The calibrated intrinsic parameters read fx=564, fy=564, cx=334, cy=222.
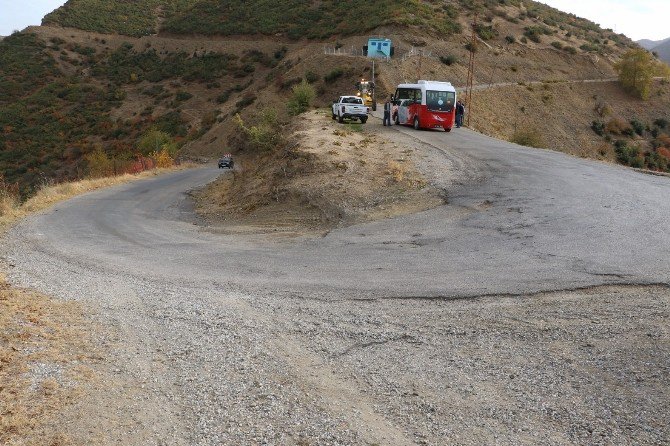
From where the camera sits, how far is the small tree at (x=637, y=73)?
68.9 meters

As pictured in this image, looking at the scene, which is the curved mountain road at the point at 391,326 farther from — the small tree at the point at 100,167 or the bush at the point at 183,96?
the bush at the point at 183,96

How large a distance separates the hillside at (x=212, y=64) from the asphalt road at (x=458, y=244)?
35.9m

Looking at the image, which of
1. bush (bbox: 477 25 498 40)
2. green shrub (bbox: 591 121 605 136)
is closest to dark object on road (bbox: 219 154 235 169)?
green shrub (bbox: 591 121 605 136)

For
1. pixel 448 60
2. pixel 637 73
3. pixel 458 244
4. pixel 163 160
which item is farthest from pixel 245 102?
pixel 458 244

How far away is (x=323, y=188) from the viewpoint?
1764 cm

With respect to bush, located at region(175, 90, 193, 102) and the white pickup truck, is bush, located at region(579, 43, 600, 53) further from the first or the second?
the white pickup truck

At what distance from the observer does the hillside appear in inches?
2382

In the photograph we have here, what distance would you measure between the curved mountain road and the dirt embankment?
1.36 metres

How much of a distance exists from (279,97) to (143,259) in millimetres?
49789

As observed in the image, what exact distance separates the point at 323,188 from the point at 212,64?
7073 cm

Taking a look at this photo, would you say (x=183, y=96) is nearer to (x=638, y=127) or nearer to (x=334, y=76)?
(x=334, y=76)

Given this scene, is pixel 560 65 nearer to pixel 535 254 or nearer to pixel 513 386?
pixel 535 254

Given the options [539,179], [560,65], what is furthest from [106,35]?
[539,179]

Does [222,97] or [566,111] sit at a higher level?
[222,97]
